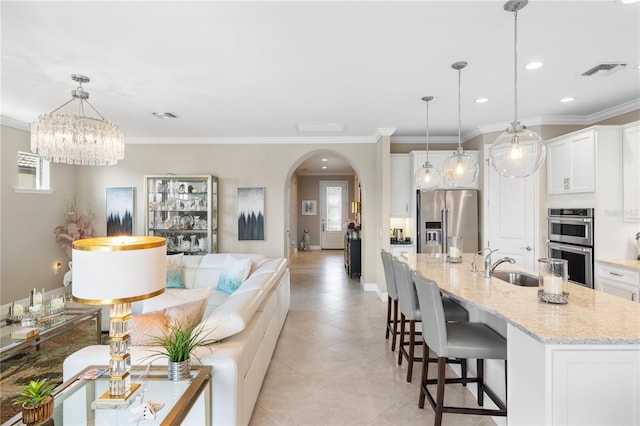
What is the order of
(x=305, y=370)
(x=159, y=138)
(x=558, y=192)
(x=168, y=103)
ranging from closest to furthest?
(x=305, y=370), (x=168, y=103), (x=558, y=192), (x=159, y=138)

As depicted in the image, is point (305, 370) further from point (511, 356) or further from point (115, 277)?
point (115, 277)

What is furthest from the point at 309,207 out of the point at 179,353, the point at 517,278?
the point at 179,353

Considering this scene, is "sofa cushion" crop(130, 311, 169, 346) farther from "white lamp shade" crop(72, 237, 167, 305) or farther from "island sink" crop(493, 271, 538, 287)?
"island sink" crop(493, 271, 538, 287)

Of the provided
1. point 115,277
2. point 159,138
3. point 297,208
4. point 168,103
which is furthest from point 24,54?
point 297,208

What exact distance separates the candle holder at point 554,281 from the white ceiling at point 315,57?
162 centimetres

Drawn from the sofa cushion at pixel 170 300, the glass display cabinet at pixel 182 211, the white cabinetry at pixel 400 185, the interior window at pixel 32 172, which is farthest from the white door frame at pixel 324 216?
the sofa cushion at pixel 170 300

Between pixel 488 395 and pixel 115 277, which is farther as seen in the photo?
pixel 488 395

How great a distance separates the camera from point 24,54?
2766 millimetres

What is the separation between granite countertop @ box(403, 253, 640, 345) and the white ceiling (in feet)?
6.08

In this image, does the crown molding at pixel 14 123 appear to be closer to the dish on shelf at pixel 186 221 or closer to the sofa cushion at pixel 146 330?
the dish on shelf at pixel 186 221

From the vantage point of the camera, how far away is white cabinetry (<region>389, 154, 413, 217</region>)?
587cm

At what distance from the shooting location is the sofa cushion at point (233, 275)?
426cm

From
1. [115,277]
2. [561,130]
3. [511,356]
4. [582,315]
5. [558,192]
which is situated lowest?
[511,356]

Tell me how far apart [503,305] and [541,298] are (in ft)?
0.91
